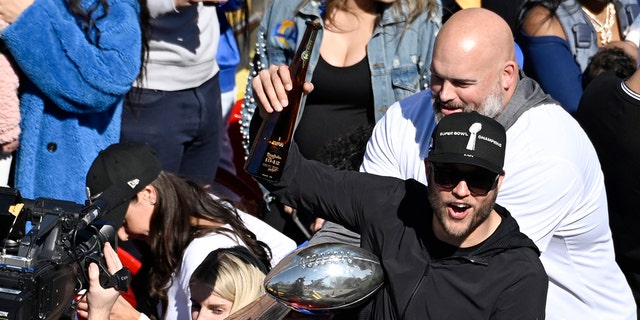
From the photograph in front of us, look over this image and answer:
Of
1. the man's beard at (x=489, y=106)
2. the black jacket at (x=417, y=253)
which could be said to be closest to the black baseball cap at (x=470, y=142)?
the black jacket at (x=417, y=253)

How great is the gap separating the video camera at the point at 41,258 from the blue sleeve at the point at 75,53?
109 cm

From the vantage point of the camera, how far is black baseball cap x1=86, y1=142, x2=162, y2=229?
184 inches

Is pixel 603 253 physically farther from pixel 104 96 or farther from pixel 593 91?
pixel 104 96

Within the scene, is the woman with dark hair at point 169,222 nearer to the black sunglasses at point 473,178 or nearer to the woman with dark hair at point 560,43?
the black sunglasses at point 473,178

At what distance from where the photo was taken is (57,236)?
3.64m

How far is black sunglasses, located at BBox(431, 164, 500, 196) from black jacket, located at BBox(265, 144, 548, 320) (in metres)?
0.16

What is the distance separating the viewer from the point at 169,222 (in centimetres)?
480

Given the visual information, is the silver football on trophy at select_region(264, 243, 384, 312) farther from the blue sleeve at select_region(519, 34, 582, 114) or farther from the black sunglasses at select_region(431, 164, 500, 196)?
the blue sleeve at select_region(519, 34, 582, 114)

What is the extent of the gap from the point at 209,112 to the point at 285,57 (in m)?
0.45

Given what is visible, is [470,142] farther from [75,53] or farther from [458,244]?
[75,53]

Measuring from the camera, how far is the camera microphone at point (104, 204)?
12.0 feet

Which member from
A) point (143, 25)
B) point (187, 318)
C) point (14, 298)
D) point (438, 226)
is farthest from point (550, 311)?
point (143, 25)

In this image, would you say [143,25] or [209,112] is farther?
[209,112]

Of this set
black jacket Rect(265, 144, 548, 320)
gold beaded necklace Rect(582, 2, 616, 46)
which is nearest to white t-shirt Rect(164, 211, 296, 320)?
black jacket Rect(265, 144, 548, 320)
